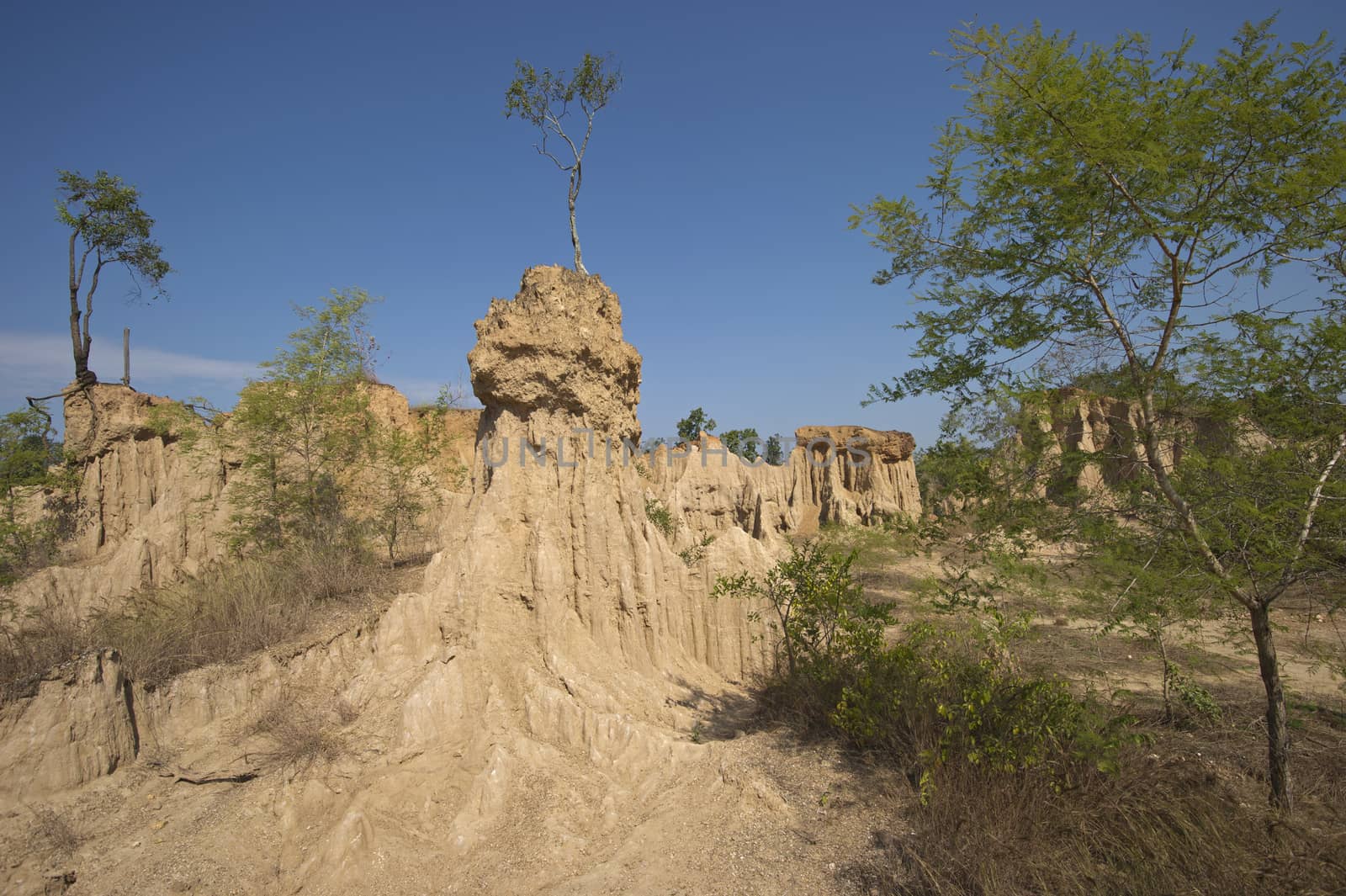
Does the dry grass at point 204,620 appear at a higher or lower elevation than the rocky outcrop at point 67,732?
higher

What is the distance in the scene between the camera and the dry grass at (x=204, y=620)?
580 centimetres

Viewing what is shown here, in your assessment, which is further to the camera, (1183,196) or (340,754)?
(340,754)

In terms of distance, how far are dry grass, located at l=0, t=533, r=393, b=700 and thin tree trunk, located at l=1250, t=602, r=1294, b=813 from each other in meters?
8.60

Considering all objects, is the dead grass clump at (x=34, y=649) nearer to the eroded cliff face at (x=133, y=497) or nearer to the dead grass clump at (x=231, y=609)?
the dead grass clump at (x=231, y=609)

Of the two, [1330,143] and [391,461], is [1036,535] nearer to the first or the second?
[1330,143]

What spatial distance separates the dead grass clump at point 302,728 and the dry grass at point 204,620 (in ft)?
3.02

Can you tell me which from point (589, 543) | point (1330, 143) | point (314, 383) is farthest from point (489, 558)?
point (1330, 143)

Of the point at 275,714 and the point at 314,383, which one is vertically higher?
the point at 314,383

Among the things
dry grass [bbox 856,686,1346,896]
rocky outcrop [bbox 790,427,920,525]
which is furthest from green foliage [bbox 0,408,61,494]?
rocky outcrop [bbox 790,427,920,525]

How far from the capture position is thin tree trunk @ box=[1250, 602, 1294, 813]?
417 cm

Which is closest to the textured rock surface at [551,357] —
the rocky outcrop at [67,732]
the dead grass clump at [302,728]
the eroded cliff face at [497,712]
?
the eroded cliff face at [497,712]

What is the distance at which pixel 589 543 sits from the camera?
284 inches

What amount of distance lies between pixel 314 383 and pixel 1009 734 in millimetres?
10812

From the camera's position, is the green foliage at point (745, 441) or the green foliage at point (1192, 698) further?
the green foliage at point (745, 441)
